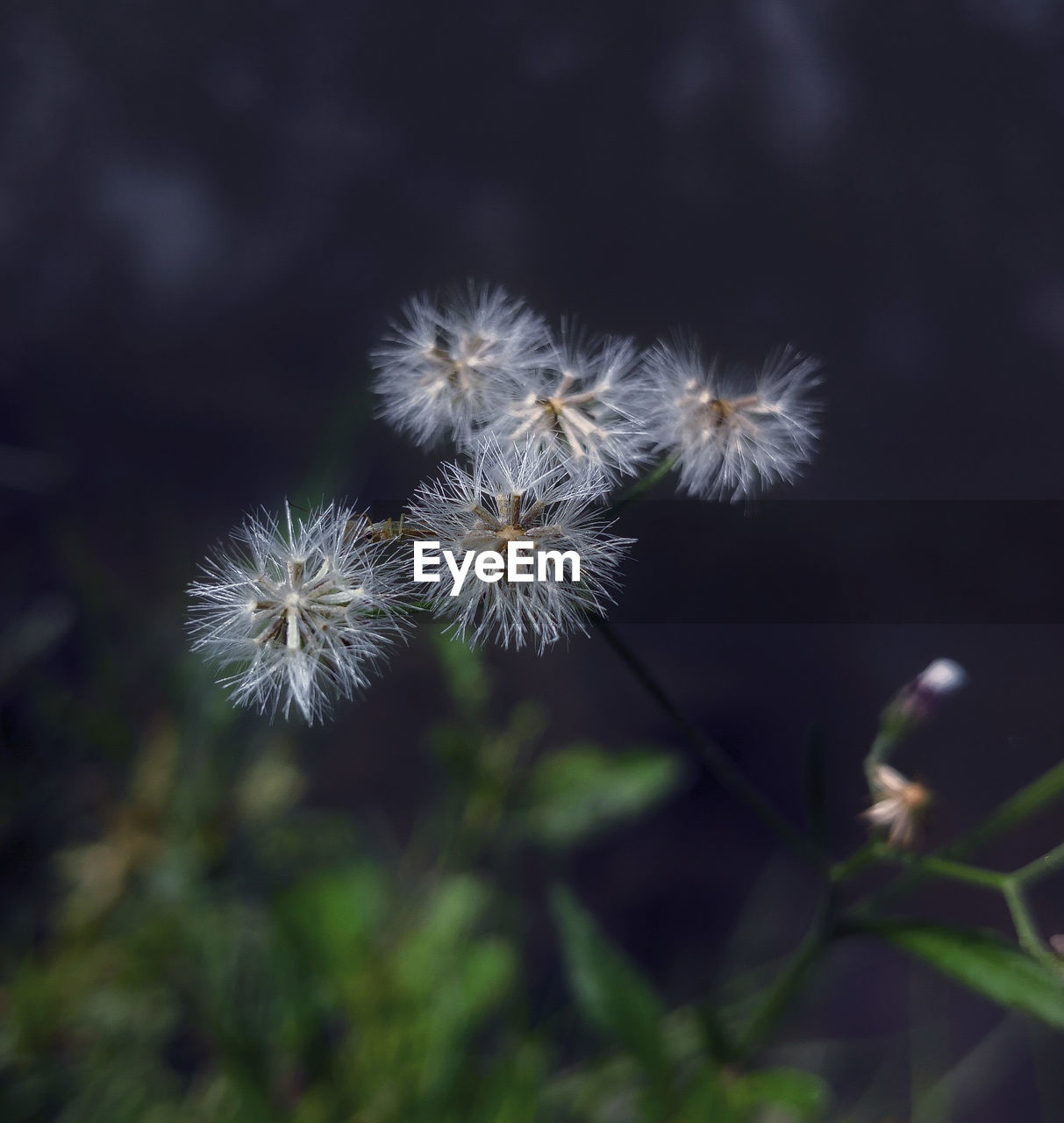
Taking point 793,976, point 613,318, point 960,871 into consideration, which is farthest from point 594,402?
point 613,318

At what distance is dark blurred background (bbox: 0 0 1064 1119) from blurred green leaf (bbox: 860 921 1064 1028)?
2.35ft

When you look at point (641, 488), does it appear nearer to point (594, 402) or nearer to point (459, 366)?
point (594, 402)

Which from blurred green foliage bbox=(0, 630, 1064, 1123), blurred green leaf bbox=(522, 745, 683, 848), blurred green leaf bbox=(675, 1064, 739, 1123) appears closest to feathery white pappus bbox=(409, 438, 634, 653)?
blurred green foliage bbox=(0, 630, 1064, 1123)

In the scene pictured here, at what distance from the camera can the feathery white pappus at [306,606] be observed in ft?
2.34

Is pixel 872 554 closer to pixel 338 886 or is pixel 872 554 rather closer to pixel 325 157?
pixel 338 886

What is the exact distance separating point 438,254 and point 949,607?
113 cm

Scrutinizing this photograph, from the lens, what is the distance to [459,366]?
91 cm

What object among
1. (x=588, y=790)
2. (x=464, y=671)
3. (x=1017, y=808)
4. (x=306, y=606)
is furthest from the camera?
(x=588, y=790)

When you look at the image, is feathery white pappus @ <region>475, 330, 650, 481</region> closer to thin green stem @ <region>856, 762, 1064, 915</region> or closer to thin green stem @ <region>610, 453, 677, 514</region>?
thin green stem @ <region>610, 453, 677, 514</region>

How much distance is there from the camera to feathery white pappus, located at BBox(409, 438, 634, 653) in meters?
0.72

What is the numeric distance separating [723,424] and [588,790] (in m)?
0.77

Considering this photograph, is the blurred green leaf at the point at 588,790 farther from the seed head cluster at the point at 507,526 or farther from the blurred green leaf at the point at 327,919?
the seed head cluster at the point at 507,526

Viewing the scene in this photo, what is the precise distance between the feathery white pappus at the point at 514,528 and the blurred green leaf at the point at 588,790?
75 cm

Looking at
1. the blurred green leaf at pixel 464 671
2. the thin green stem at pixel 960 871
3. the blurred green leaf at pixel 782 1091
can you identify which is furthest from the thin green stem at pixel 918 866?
the blurred green leaf at pixel 464 671
